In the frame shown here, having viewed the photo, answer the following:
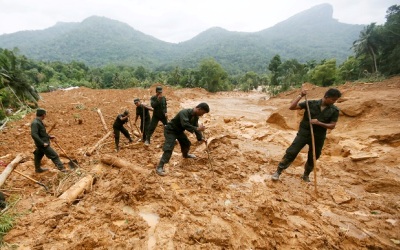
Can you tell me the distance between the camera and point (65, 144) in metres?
6.94

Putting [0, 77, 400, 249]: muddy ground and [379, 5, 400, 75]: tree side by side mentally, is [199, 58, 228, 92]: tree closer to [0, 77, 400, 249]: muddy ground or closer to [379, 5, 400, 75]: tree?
[379, 5, 400, 75]: tree

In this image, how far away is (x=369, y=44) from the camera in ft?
96.2

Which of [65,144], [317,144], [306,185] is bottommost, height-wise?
[65,144]

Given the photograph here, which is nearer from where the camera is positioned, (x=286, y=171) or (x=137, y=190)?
(x=137, y=190)

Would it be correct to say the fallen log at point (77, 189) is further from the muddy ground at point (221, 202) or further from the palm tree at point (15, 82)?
the palm tree at point (15, 82)

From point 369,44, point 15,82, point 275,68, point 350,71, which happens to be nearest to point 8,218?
point 15,82

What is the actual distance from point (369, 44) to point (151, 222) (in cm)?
3522

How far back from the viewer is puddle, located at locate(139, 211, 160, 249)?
2.65 meters

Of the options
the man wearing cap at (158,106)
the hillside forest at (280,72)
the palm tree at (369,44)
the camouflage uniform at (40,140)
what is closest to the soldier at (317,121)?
the man wearing cap at (158,106)

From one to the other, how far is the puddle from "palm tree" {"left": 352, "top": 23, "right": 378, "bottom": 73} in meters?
33.3

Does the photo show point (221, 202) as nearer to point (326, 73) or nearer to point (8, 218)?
point (8, 218)

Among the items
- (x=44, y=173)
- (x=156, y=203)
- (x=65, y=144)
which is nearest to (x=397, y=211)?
(x=156, y=203)

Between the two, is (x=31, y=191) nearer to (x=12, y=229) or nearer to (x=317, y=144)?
Result: (x=12, y=229)

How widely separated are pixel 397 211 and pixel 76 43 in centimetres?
20253
